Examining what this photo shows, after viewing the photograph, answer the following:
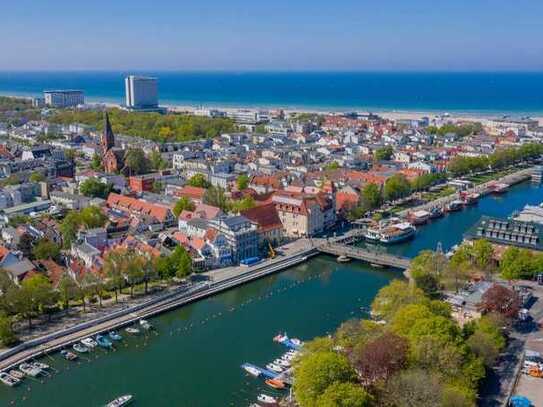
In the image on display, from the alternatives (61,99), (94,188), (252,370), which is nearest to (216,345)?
(252,370)

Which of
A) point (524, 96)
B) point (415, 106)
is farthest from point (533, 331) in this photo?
point (524, 96)

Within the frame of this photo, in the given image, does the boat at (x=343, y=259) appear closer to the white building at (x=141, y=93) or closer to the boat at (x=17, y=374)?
the boat at (x=17, y=374)

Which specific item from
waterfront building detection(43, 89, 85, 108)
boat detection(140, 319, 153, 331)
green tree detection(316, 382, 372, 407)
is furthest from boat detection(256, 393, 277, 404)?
waterfront building detection(43, 89, 85, 108)

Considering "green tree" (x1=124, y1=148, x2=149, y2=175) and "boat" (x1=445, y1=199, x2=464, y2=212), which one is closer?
"boat" (x1=445, y1=199, x2=464, y2=212)

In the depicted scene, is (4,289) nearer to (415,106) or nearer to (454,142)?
(454,142)

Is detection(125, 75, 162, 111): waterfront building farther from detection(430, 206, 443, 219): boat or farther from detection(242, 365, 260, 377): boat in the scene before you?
detection(242, 365, 260, 377): boat

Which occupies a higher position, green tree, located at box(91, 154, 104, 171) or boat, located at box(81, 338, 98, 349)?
green tree, located at box(91, 154, 104, 171)
